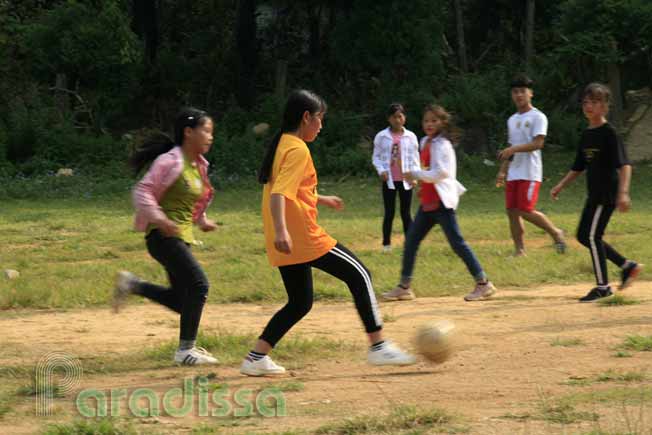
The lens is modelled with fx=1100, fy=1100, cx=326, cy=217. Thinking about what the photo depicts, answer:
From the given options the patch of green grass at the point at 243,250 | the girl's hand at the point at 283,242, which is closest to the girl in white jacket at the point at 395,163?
the patch of green grass at the point at 243,250

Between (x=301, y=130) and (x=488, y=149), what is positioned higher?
(x=301, y=130)

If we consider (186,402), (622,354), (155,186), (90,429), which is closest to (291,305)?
(186,402)

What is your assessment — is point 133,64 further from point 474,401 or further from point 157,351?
point 474,401

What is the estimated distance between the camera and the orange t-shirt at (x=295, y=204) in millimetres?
6281

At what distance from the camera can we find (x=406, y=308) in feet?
30.4

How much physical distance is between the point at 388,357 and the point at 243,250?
6.15 m

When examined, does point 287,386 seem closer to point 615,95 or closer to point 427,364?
point 427,364

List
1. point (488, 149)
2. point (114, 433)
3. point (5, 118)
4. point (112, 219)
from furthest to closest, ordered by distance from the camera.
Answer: point (5, 118)
point (488, 149)
point (112, 219)
point (114, 433)

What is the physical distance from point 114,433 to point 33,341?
3.09 m

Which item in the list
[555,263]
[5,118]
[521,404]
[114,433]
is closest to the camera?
[114,433]

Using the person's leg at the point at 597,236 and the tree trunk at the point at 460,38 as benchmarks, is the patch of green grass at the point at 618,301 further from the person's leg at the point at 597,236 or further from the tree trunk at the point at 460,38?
the tree trunk at the point at 460,38

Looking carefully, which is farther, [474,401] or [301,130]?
[301,130]

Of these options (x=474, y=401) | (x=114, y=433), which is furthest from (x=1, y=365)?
(x=474, y=401)

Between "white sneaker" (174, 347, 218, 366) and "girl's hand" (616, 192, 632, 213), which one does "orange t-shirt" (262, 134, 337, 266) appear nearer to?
"white sneaker" (174, 347, 218, 366)
